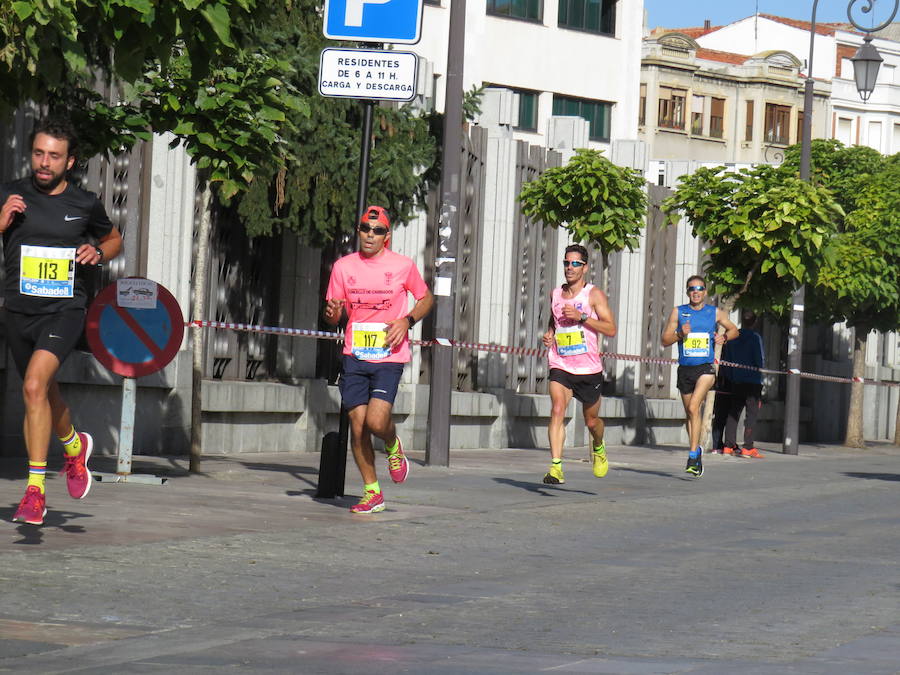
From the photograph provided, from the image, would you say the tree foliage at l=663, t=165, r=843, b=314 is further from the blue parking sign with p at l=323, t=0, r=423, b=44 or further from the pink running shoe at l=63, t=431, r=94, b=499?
the pink running shoe at l=63, t=431, r=94, b=499

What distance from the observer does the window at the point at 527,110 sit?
5406 cm

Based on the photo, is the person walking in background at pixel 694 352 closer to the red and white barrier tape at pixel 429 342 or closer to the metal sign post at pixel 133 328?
the red and white barrier tape at pixel 429 342

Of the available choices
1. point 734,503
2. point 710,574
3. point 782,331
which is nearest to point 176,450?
point 734,503

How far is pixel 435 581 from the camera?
8.72 m

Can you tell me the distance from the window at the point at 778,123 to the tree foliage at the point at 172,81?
2984 inches

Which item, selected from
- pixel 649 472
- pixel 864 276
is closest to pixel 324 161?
pixel 649 472

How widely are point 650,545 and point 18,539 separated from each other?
3.79m

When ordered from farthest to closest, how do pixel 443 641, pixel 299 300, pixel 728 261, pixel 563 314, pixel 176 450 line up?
pixel 728 261, pixel 299 300, pixel 176 450, pixel 563 314, pixel 443 641

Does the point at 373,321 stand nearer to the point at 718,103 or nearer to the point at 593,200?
the point at 593,200

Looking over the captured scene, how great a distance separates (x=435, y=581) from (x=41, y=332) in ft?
7.47

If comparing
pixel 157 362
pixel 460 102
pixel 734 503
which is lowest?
pixel 734 503

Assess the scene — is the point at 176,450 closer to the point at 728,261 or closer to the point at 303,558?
the point at 303,558

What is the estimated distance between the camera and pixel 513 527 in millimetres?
11609

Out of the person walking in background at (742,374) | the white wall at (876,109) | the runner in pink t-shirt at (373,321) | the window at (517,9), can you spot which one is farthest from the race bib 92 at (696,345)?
the white wall at (876,109)
